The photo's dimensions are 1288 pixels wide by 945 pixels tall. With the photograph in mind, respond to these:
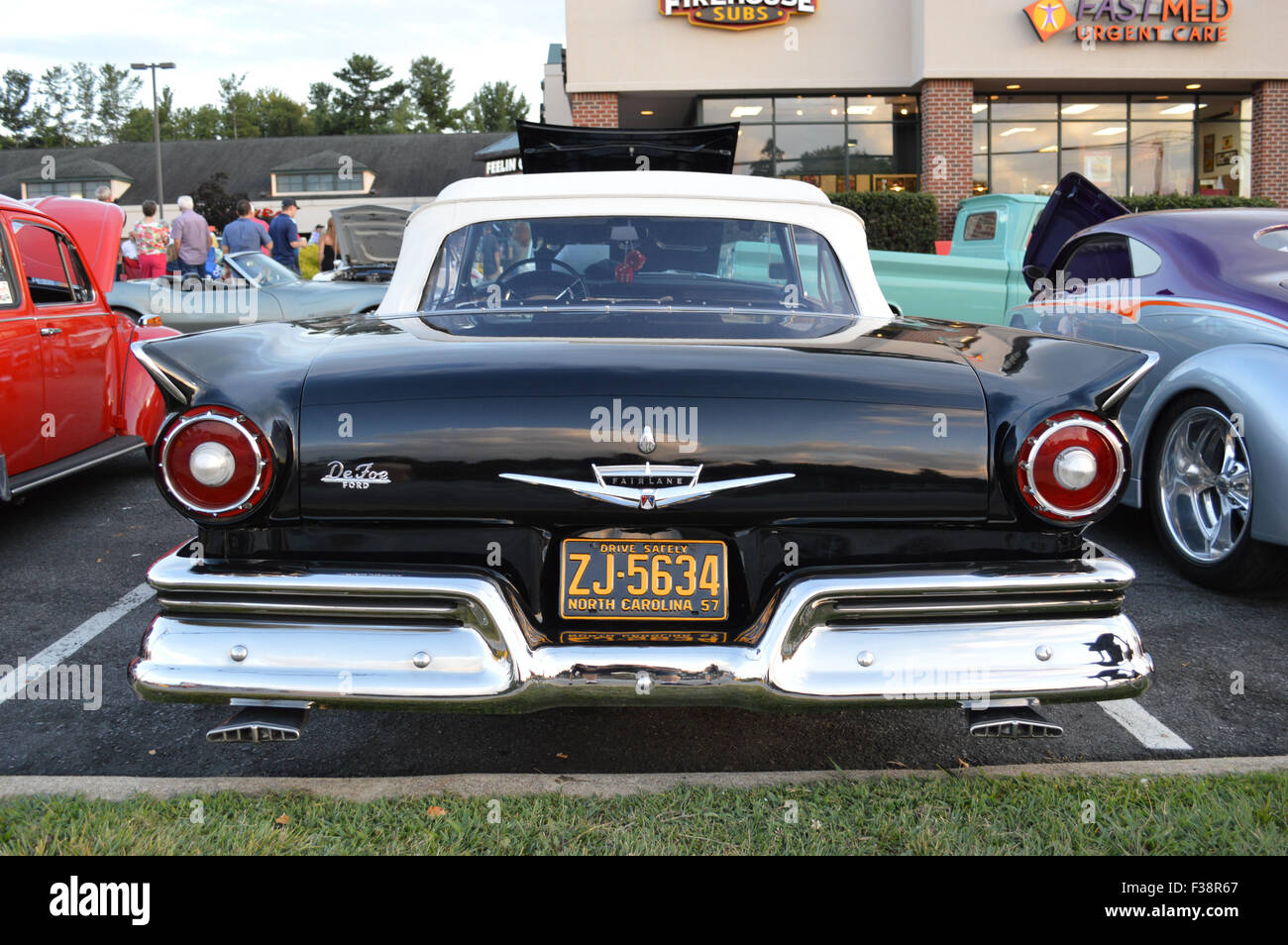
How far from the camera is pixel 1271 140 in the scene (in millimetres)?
19172

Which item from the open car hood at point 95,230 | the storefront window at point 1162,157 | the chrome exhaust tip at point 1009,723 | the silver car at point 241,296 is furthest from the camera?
the storefront window at point 1162,157

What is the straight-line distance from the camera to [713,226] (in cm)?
360

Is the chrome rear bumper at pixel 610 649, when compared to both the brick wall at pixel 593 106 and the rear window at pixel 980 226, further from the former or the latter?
the brick wall at pixel 593 106

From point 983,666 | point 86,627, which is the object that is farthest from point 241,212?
point 983,666

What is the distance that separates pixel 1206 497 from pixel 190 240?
1160 cm

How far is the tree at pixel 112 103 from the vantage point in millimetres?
86625

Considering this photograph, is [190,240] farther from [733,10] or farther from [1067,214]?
[733,10]

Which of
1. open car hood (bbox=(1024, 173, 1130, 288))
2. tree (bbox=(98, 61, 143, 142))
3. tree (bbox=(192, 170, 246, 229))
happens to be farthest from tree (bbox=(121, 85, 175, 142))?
open car hood (bbox=(1024, 173, 1130, 288))

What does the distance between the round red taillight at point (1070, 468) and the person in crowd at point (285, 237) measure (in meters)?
12.8

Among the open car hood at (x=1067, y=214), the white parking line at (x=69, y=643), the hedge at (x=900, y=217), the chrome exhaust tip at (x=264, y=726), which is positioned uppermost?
the hedge at (x=900, y=217)

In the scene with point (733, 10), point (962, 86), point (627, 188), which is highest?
point (733, 10)

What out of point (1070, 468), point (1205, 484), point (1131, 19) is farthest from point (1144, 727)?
point (1131, 19)

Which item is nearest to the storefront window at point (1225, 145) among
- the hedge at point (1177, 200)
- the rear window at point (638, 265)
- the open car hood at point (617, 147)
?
the hedge at point (1177, 200)

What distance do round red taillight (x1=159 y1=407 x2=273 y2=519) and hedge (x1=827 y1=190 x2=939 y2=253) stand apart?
1757cm
